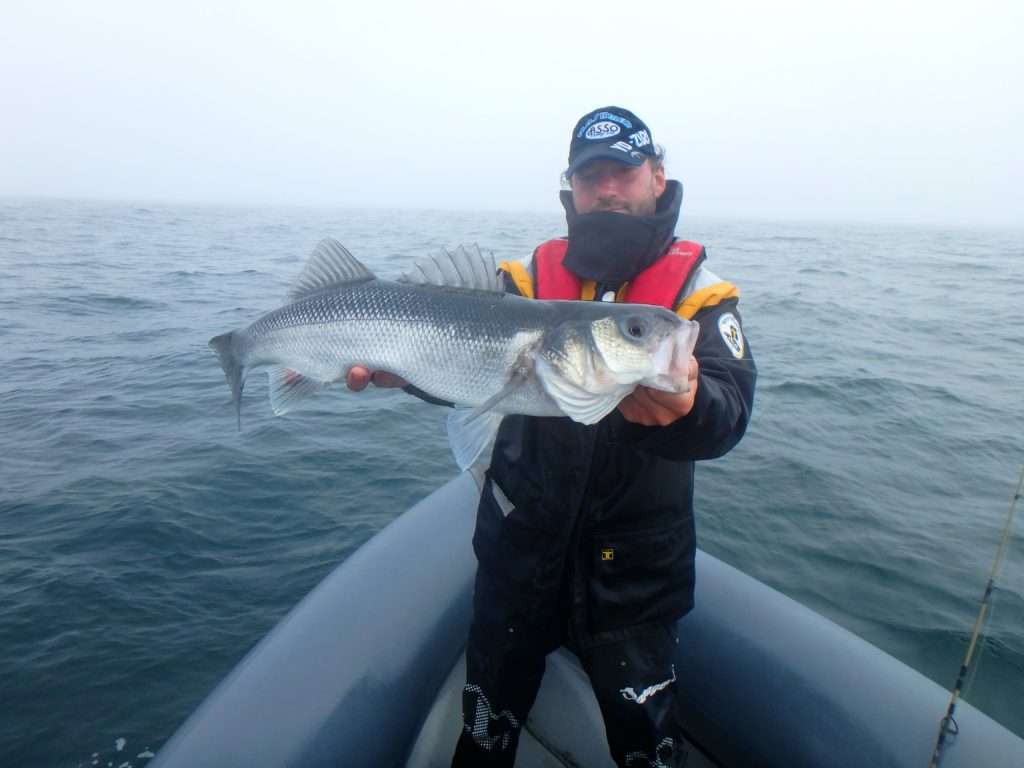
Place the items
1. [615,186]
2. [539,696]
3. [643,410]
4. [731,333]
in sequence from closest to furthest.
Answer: [643,410]
[731,333]
[615,186]
[539,696]

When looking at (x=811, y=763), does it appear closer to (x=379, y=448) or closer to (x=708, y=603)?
(x=708, y=603)

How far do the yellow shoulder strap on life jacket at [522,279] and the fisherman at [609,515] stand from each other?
32 centimetres

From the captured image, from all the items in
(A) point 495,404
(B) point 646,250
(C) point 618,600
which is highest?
(B) point 646,250

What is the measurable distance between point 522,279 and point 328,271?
4.18ft

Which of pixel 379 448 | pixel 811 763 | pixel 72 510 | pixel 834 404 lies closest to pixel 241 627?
pixel 72 510

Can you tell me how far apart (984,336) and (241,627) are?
63.6ft

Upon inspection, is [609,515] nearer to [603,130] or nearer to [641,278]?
[641,278]

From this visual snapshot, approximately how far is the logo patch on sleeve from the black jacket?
0.7 inches

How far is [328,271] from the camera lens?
3.67 meters

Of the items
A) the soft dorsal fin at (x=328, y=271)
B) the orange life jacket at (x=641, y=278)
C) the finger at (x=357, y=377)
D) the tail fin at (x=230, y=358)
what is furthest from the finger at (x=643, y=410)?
the tail fin at (x=230, y=358)

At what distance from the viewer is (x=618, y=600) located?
2.67 metres

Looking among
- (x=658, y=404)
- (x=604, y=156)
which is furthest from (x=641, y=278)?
(x=658, y=404)

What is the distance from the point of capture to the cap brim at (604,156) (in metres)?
2.85

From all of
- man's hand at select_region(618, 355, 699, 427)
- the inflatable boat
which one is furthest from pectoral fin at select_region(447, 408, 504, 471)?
the inflatable boat
